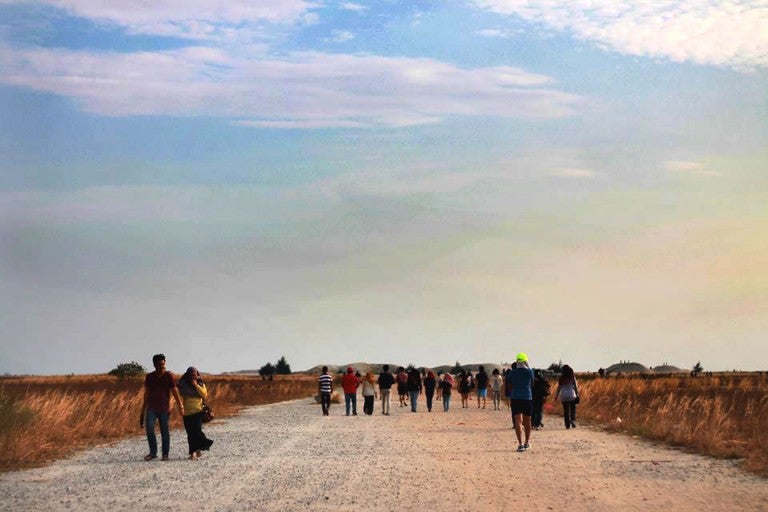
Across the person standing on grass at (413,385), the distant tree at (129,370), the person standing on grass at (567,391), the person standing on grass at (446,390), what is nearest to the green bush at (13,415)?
the person standing on grass at (567,391)

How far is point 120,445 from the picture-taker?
2186 centimetres

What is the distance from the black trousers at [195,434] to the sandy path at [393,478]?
288mm

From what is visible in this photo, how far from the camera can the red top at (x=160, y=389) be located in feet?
60.4

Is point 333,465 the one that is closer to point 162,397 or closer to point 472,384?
point 162,397

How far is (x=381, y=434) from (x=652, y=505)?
13.5m

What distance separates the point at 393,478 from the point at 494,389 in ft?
85.3

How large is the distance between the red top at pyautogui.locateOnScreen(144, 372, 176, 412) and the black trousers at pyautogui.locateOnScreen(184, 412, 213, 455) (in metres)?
0.46

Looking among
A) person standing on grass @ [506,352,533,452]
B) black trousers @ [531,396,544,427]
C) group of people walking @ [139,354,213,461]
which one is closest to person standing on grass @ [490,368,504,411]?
black trousers @ [531,396,544,427]

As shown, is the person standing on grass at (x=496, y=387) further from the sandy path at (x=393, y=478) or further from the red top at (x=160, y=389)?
the red top at (x=160, y=389)

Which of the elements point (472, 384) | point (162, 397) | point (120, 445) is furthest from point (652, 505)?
point (472, 384)

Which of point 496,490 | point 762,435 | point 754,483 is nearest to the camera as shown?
point 496,490

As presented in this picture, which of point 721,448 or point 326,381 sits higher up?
point 326,381

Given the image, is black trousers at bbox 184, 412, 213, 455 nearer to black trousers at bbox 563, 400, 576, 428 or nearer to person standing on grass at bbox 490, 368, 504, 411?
black trousers at bbox 563, 400, 576, 428

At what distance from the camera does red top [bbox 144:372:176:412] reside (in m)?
18.4
